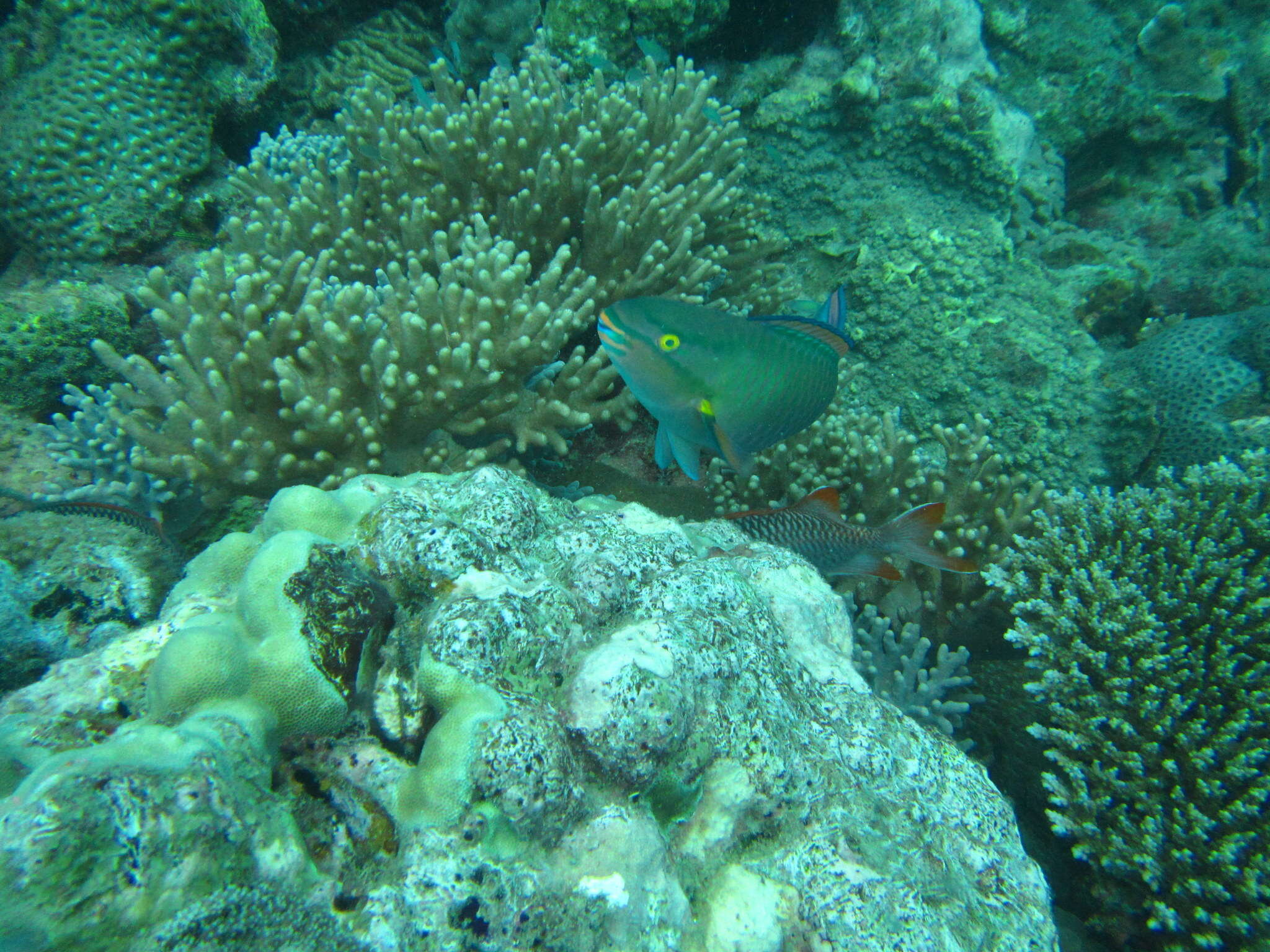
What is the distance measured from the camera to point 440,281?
3.80m

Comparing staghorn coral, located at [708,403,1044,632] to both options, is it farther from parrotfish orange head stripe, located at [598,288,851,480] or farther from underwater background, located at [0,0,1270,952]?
A: parrotfish orange head stripe, located at [598,288,851,480]

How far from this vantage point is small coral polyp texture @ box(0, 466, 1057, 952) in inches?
45.4

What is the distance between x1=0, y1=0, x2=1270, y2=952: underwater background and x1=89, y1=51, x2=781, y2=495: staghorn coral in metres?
0.03

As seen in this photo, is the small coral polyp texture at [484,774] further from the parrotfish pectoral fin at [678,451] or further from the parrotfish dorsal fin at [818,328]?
the parrotfish dorsal fin at [818,328]

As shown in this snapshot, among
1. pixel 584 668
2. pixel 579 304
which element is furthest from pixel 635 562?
pixel 579 304

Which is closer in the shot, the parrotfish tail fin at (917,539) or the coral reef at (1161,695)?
the coral reef at (1161,695)

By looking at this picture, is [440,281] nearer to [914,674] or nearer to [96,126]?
[96,126]

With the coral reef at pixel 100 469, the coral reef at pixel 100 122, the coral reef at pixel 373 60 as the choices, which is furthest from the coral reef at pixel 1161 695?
the coral reef at pixel 373 60

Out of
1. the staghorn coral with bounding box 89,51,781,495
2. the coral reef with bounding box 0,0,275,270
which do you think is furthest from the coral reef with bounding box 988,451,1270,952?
the coral reef with bounding box 0,0,275,270

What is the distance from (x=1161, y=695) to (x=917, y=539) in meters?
1.28

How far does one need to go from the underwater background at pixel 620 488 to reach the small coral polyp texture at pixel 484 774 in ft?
0.04

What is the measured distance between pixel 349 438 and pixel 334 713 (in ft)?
5.89

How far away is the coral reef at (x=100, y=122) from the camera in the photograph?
4.64 m

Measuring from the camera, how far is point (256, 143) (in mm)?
6020
